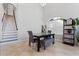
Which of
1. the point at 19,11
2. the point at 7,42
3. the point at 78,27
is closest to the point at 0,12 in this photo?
the point at 19,11

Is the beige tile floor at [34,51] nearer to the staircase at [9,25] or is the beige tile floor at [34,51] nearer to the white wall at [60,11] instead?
the staircase at [9,25]

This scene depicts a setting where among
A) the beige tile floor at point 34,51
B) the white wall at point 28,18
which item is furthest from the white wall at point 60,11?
the beige tile floor at point 34,51

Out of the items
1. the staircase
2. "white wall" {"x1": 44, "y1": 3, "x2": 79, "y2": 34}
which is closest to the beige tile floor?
the staircase

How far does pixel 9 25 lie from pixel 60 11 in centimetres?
370

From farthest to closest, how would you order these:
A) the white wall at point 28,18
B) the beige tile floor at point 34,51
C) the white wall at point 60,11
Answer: the white wall at point 28,18 → the white wall at point 60,11 → the beige tile floor at point 34,51

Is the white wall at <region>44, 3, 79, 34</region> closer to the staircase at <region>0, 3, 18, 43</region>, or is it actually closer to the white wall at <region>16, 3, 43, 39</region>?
the white wall at <region>16, 3, 43, 39</region>

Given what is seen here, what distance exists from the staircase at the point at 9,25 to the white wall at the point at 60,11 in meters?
2.98

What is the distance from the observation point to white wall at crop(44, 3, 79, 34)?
18.6 feet

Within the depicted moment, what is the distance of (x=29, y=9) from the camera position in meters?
6.85

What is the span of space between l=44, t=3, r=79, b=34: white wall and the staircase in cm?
298

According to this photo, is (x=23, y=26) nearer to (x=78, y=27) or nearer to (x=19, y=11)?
(x=19, y=11)

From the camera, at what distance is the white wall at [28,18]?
20.4ft

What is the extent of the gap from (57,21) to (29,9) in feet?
7.74

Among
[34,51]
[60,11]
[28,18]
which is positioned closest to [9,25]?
[28,18]
